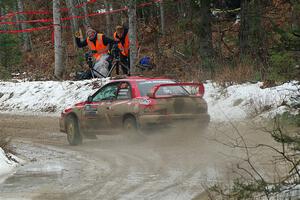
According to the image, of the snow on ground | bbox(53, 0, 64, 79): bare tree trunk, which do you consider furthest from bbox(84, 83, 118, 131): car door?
bbox(53, 0, 64, 79): bare tree trunk

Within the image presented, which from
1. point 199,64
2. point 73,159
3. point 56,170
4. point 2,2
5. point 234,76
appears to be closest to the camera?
point 56,170

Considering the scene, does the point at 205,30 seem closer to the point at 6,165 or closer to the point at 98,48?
the point at 98,48

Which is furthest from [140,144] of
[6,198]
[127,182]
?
[6,198]

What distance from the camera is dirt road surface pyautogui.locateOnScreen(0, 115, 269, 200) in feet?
27.1

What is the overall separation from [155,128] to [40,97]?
39.9ft

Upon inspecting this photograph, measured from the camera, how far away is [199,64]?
21.9 metres

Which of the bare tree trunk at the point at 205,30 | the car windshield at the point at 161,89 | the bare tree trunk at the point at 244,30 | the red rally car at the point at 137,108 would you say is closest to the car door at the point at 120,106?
the red rally car at the point at 137,108

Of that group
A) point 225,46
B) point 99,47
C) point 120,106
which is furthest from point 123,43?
point 120,106

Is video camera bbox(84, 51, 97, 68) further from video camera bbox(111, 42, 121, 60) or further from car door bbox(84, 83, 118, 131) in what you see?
Answer: car door bbox(84, 83, 118, 131)

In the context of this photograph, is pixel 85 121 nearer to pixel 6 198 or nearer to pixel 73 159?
pixel 73 159

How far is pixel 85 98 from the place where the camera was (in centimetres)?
2222

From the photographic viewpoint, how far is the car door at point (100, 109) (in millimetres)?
13984

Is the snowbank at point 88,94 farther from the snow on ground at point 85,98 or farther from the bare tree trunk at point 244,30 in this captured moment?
the bare tree trunk at point 244,30

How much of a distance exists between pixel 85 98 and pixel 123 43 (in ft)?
8.88
